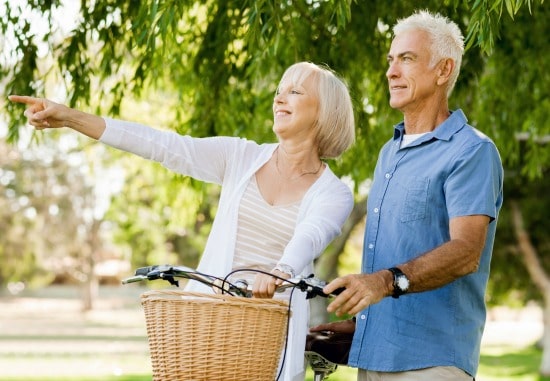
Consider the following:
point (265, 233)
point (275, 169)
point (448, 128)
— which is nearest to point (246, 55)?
point (275, 169)

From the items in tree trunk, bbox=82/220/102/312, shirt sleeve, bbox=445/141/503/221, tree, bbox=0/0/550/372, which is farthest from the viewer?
tree trunk, bbox=82/220/102/312

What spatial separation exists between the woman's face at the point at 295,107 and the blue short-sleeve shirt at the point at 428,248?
343 millimetres

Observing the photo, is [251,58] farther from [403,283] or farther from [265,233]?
[403,283]

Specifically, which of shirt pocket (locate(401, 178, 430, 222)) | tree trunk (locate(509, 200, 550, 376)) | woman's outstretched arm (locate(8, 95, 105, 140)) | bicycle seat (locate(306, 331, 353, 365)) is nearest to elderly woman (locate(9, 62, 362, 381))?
woman's outstretched arm (locate(8, 95, 105, 140))

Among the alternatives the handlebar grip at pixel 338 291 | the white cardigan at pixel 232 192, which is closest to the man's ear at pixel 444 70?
the white cardigan at pixel 232 192

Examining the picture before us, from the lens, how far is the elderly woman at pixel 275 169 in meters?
3.44

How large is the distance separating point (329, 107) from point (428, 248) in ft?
2.06

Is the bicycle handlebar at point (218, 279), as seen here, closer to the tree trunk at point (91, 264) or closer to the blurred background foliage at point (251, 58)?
the blurred background foliage at point (251, 58)

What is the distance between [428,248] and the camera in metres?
3.36

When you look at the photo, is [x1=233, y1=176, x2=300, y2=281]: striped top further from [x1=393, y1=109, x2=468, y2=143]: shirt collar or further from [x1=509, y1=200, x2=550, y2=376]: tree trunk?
[x1=509, y1=200, x2=550, y2=376]: tree trunk

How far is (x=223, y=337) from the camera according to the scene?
111 inches

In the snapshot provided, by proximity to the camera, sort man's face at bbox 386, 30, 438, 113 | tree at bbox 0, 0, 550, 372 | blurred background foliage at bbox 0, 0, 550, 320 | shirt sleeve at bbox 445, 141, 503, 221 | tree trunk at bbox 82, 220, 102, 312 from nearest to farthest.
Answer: shirt sleeve at bbox 445, 141, 503, 221 < man's face at bbox 386, 30, 438, 113 < blurred background foliage at bbox 0, 0, 550, 320 < tree at bbox 0, 0, 550, 372 < tree trunk at bbox 82, 220, 102, 312

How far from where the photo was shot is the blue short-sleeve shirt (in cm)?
330

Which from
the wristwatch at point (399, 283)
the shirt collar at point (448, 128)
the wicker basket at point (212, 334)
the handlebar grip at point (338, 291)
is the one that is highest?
the shirt collar at point (448, 128)
